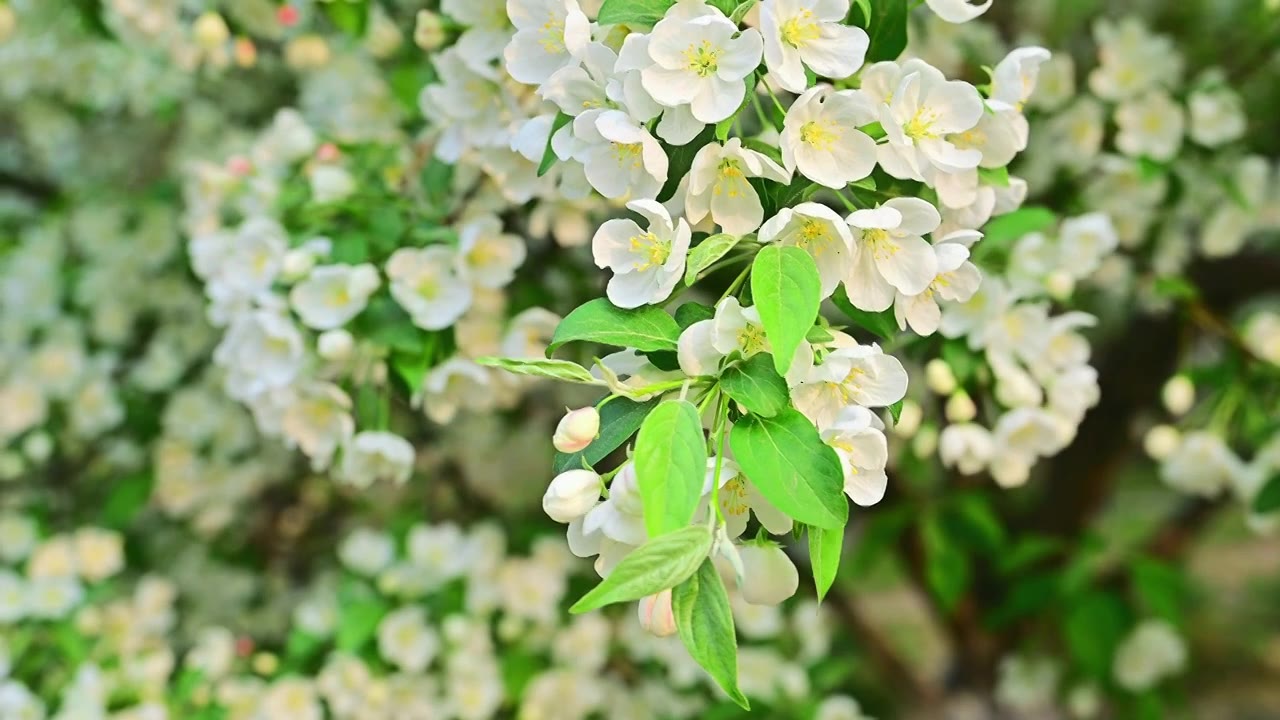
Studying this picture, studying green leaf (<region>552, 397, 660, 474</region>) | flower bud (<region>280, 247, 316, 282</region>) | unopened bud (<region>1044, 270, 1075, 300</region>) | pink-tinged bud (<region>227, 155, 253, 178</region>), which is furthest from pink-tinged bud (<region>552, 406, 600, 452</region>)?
pink-tinged bud (<region>227, 155, 253, 178</region>)

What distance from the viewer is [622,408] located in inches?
27.8

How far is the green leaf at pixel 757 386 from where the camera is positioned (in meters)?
0.64

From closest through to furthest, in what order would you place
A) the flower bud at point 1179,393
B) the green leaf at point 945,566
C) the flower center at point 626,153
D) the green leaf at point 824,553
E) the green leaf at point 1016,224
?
the green leaf at point 824,553, the flower center at point 626,153, the green leaf at point 1016,224, the flower bud at point 1179,393, the green leaf at point 945,566

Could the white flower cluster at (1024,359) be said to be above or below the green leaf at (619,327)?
below

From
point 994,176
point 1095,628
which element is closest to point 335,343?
point 994,176

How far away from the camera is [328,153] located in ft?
4.50

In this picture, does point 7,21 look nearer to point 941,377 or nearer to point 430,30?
point 430,30

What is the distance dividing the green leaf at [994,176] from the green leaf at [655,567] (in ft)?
1.55

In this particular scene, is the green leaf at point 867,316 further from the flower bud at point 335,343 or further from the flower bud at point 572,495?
the flower bud at point 335,343

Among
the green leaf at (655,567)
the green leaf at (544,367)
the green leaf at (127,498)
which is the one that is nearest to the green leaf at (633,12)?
the green leaf at (544,367)

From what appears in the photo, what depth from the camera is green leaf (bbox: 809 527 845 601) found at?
66 centimetres

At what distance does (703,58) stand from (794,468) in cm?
30

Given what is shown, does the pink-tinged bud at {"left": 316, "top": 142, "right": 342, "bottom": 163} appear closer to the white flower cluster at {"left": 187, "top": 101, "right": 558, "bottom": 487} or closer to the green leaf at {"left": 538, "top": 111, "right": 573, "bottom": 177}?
the white flower cluster at {"left": 187, "top": 101, "right": 558, "bottom": 487}

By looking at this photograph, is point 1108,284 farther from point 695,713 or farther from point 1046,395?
point 695,713
